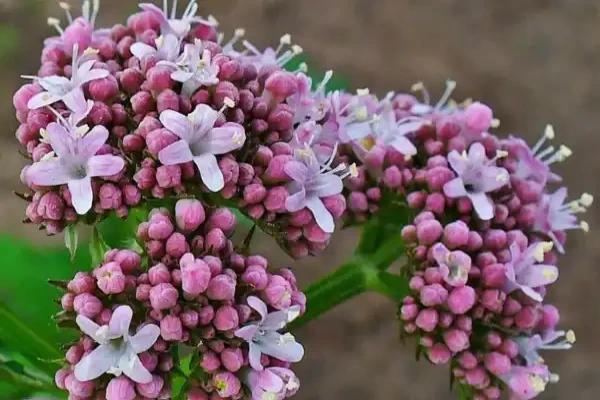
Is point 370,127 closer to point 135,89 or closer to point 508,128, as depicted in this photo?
point 135,89

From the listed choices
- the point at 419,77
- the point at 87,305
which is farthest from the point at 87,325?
the point at 419,77

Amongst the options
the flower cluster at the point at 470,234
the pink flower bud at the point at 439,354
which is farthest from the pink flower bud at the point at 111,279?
the pink flower bud at the point at 439,354

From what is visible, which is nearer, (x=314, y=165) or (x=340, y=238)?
(x=314, y=165)

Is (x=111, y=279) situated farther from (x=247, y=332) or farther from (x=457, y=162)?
(x=457, y=162)


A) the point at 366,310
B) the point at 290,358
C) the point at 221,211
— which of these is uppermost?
the point at 221,211

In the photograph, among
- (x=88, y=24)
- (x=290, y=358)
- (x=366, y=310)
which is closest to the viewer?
(x=290, y=358)

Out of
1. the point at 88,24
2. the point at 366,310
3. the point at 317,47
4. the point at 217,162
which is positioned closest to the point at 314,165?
the point at 217,162

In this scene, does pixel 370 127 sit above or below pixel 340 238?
above
